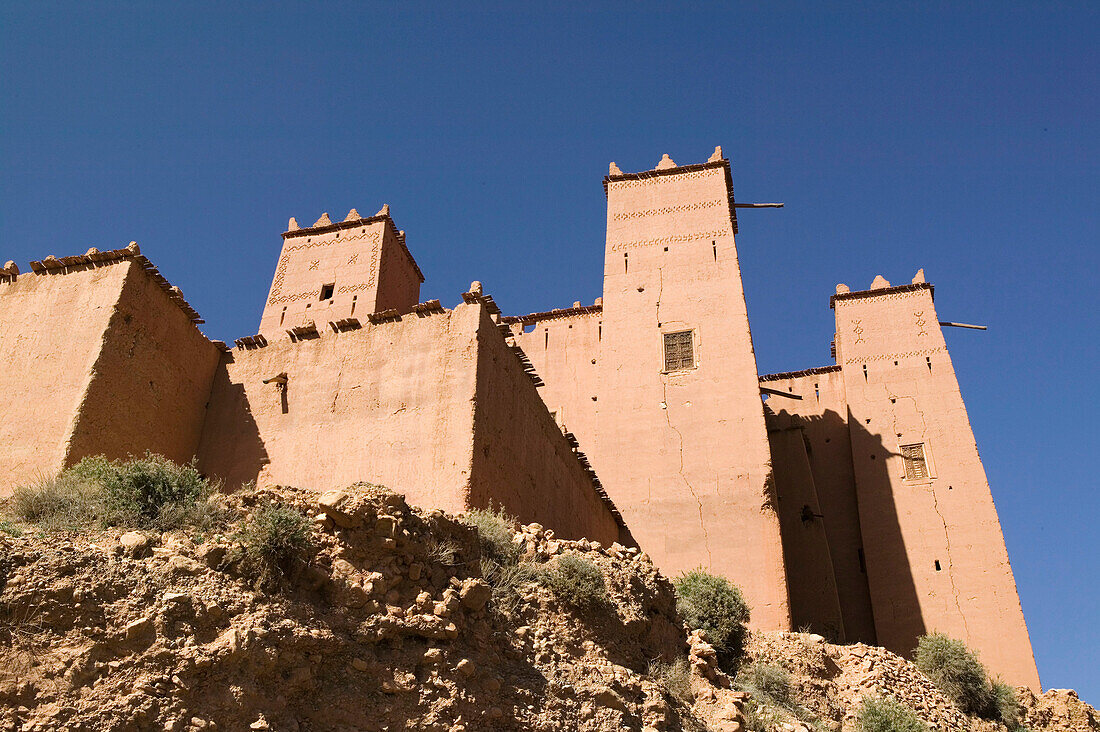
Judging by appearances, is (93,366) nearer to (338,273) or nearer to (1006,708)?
(338,273)

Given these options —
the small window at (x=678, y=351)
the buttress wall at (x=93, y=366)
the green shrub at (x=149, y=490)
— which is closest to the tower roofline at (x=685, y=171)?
the small window at (x=678, y=351)

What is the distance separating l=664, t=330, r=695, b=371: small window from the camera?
20234mm

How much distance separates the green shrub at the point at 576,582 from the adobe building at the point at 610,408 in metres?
2.20

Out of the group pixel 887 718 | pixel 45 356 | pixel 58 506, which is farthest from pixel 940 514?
pixel 58 506

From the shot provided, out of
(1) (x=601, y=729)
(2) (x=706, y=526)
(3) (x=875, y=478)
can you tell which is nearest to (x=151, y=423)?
(1) (x=601, y=729)

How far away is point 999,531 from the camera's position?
67.6 feet

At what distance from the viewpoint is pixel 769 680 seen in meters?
12.1

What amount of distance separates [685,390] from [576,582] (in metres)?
10.4

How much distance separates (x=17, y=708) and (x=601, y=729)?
460 cm

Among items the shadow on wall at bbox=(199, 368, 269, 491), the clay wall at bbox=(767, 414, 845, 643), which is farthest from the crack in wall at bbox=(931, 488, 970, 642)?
the shadow on wall at bbox=(199, 368, 269, 491)

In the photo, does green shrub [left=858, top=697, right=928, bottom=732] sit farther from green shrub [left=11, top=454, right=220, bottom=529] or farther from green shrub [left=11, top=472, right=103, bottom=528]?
green shrub [left=11, top=472, right=103, bottom=528]

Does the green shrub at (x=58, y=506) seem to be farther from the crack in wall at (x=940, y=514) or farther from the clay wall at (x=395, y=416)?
the crack in wall at (x=940, y=514)

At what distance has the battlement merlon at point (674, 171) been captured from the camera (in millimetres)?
23266

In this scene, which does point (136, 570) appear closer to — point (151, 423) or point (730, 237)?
point (151, 423)
